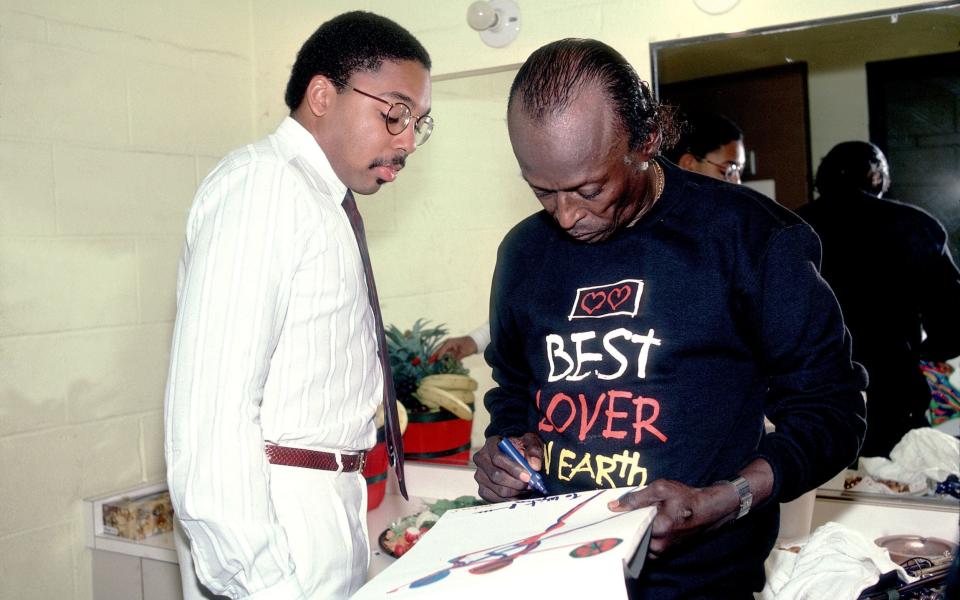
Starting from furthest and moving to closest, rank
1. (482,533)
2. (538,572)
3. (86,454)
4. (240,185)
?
(86,454) → (240,185) → (482,533) → (538,572)

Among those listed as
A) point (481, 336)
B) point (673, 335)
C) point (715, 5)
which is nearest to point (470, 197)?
point (481, 336)

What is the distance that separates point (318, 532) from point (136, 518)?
0.92 metres

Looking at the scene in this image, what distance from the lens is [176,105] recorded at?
2.39 meters

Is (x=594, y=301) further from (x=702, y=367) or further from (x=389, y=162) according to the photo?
(x=389, y=162)

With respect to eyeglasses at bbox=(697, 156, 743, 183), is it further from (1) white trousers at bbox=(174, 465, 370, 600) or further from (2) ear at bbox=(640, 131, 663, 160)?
(1) white trousers at bbox=(174, 465, 370, 600)

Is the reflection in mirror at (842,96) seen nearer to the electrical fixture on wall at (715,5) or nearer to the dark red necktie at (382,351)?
the electrical fixture on wall at (715,5)

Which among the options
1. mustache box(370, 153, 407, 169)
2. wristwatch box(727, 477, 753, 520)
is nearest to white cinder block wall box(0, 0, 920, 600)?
mustache box(370, 153, 407, 169)

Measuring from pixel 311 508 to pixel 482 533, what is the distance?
1.55 feet

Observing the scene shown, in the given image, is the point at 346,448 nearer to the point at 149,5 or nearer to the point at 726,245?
the point at 726,245

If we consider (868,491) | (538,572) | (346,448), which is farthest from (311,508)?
(868,491)

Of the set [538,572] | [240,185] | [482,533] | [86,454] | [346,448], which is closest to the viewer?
[538,572]

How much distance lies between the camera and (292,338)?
132cm

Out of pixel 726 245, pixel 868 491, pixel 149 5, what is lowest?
pixel 868 491

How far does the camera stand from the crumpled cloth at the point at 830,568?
4.79 ft
